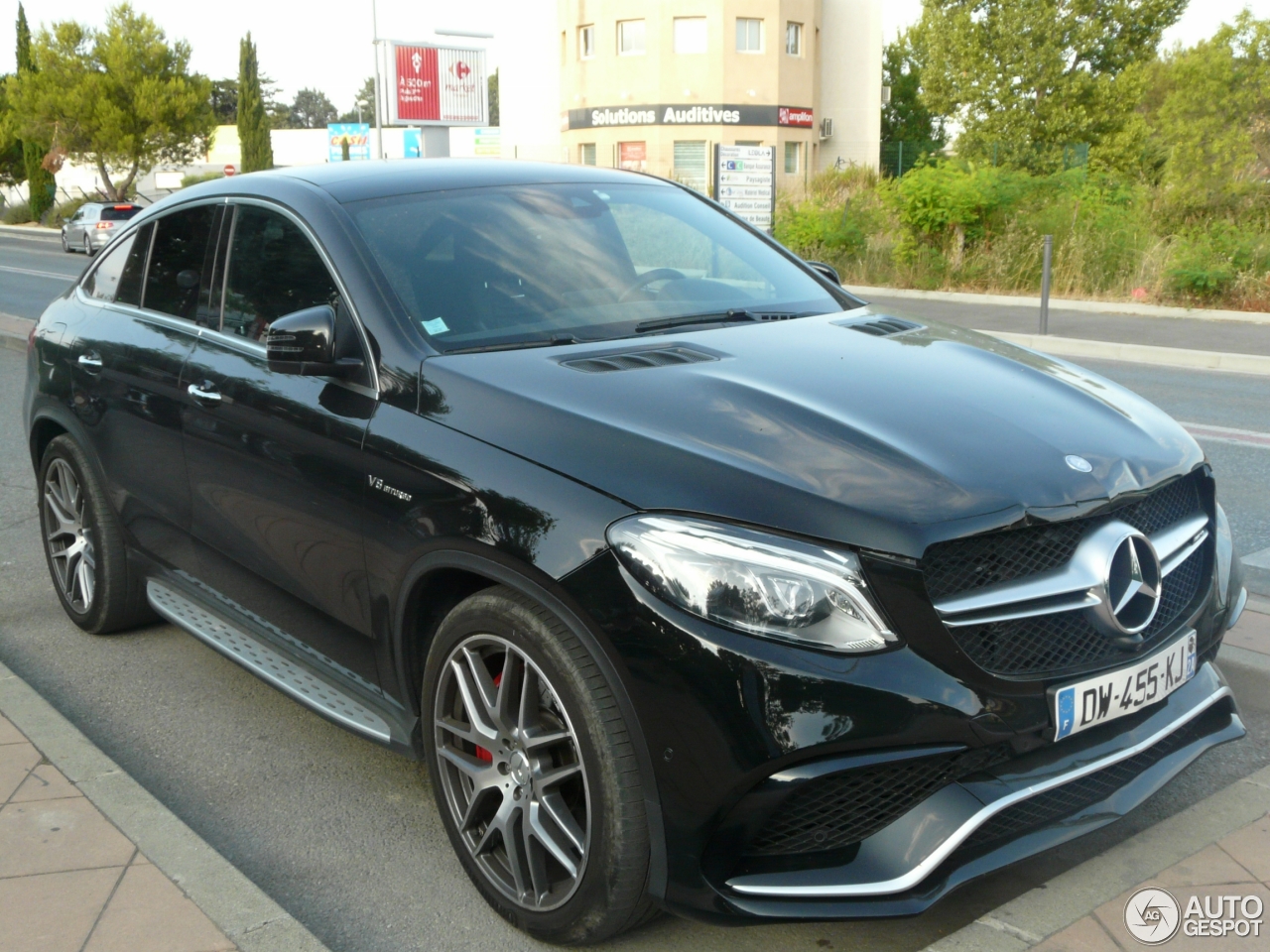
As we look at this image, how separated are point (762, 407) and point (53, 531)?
349 cm

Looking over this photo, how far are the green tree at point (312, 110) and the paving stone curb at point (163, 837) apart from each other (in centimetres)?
15770

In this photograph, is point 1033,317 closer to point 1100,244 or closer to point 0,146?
point 1100,244

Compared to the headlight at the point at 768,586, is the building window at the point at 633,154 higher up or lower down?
higher up

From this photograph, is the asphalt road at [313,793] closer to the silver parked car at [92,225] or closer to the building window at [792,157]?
the silver parked car at [92,225]

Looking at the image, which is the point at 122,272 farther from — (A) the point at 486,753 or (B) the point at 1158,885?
(B) the point at 1158,885

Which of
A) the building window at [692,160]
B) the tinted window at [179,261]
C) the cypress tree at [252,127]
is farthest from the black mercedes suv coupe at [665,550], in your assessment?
the cypress tree at [252,127]

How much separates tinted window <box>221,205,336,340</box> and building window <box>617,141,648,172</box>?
4646cm

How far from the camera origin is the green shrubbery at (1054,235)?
16891mm

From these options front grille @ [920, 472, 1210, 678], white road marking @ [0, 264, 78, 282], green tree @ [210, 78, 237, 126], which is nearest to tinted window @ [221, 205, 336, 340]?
front grille @ [920, 472, 1210, 678]

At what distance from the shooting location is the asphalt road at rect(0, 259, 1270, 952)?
291 cm

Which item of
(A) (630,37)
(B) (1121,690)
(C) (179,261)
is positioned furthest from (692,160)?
(B) (1121,690)

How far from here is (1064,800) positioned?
8.32ft

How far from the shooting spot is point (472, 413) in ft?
9.53

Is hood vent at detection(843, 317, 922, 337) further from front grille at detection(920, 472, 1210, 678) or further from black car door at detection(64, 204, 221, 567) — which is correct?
black car door at detection(64, 204, 221, 567)
